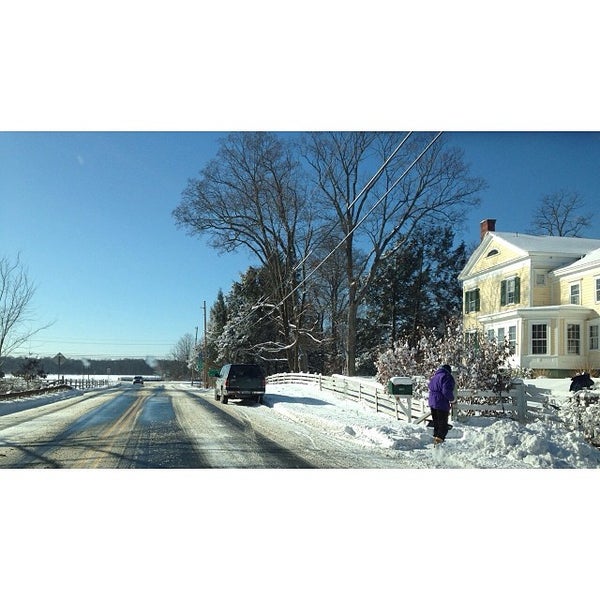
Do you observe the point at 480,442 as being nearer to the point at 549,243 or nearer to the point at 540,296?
the point at 549,243

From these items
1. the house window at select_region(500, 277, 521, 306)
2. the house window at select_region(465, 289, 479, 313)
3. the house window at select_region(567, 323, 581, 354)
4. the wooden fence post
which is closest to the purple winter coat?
the wooden fence post

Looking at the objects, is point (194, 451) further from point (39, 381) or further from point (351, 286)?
point (39, 381)

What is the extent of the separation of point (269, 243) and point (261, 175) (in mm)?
5362

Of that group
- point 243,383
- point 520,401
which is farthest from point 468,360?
point 243,383

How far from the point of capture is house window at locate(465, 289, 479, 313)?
2002 cm

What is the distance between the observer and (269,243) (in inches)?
755

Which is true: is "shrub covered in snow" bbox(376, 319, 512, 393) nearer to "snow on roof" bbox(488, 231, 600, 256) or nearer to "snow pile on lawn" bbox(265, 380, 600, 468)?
"snow pile on lawn" bbox(265, 380, 600, 468)

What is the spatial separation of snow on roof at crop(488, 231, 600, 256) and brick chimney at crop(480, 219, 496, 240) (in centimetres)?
32

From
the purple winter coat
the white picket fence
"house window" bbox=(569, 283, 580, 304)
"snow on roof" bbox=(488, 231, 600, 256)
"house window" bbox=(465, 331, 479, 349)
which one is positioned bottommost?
the white picket fence

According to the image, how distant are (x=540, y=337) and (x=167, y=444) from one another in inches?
372

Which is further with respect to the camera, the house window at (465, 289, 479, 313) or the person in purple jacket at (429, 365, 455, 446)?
the house window at (465, 289, 479, 313)

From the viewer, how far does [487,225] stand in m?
11.9

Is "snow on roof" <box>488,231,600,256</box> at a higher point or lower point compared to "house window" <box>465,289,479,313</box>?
higher

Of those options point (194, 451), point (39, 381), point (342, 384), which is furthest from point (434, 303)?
point (194, 451)
